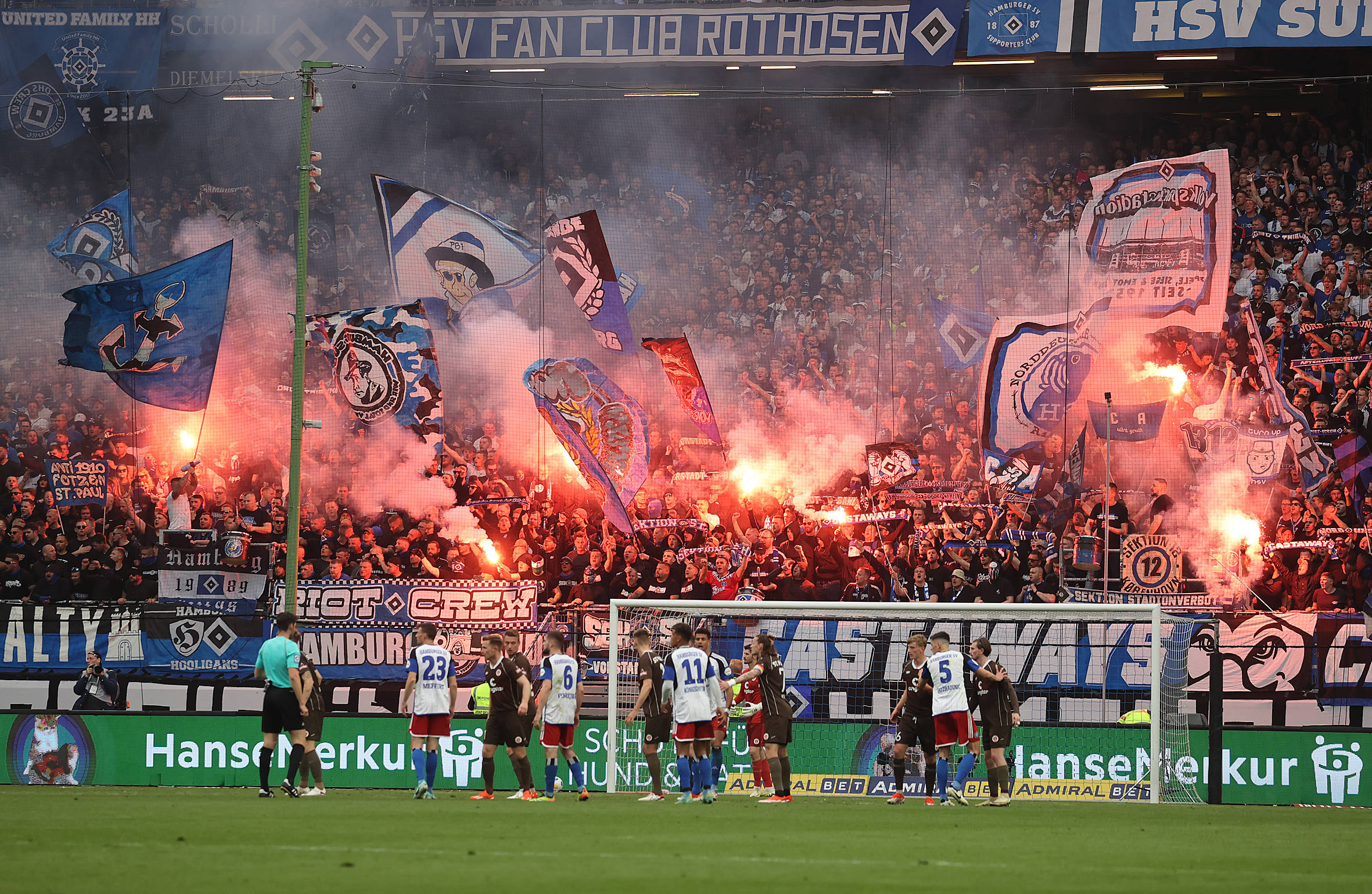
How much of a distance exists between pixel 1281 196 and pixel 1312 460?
4442 mm

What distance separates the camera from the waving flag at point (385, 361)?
26.2 m

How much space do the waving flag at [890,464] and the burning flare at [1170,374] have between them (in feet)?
13.0

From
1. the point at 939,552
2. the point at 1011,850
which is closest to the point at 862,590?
the point at 939,552

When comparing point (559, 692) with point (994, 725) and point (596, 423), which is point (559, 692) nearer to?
point (994, 725)

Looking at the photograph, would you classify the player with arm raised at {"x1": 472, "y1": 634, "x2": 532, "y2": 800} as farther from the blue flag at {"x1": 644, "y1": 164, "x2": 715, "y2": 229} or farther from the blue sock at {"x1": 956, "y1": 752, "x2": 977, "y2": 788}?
the blue flag at {"x1": 644, "y1": 164, "x2": 715, "y2": 229}

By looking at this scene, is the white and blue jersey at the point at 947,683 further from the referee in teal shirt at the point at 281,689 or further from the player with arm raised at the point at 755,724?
the referee in teal shirt at the point at 281,689

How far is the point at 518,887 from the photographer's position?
780 cm

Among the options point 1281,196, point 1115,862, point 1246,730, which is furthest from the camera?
point 1281,196

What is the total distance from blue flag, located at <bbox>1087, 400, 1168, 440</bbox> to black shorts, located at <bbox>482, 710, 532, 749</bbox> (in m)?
13.2

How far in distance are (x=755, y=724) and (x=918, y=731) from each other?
1.68 metres

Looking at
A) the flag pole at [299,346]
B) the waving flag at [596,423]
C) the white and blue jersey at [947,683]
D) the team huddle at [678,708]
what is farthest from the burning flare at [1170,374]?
the flag pole at [299,346]

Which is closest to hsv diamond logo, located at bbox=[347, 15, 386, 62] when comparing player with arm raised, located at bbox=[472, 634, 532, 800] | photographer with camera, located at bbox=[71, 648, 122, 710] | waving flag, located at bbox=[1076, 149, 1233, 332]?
photographer with camera, located at bbox=[71, 648, 122, 710]

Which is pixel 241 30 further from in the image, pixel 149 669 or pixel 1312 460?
pixel 1312 460

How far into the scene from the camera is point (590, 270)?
87.2 ft
